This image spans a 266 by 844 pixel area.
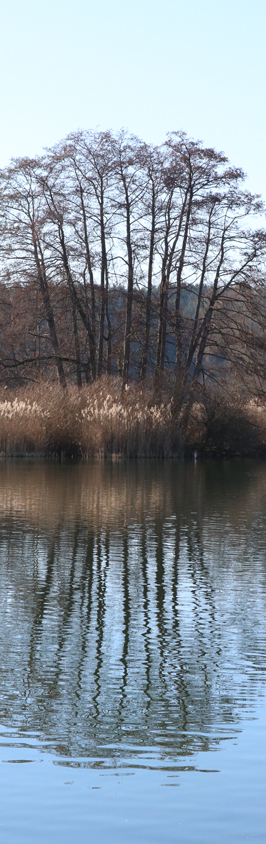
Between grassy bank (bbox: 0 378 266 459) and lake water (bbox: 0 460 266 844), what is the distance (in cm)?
1194

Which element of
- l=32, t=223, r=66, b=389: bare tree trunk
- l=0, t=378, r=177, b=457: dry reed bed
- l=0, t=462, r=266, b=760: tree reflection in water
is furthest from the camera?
l=32, t=223, r=66, b=389: bare tree trunk

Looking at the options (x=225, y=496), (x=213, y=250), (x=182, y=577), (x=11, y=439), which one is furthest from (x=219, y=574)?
(x=213, y=250)

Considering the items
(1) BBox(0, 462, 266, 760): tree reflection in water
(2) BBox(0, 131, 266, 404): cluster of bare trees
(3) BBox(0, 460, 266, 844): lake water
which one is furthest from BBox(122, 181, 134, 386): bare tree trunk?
(3) BBox(0, 460, 266, 844): lake water

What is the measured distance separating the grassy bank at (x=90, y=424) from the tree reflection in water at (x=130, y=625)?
32.8 feet

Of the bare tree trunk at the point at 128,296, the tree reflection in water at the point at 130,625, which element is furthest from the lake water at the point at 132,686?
the bare tree trunk at the point at 128,296

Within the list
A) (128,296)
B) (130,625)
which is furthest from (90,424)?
(130,625)

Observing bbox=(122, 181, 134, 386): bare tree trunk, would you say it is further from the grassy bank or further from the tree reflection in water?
the tree reflection in water

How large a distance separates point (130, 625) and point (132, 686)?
1.00m

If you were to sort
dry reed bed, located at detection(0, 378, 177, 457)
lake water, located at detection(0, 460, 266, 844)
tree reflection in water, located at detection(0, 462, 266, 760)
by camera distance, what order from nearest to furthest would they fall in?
lake water, located at detection(0, 460, 266, 844), tree reflection in water, located at detection(0, 462, 266, 760), dry reed bed, located at detection(0, 378, 177, 457)

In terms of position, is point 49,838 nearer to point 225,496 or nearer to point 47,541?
point 47,541

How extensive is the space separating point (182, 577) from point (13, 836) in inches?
144

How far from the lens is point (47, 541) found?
7246mm

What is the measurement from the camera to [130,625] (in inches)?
177

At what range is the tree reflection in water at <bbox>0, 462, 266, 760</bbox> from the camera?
3.12m
